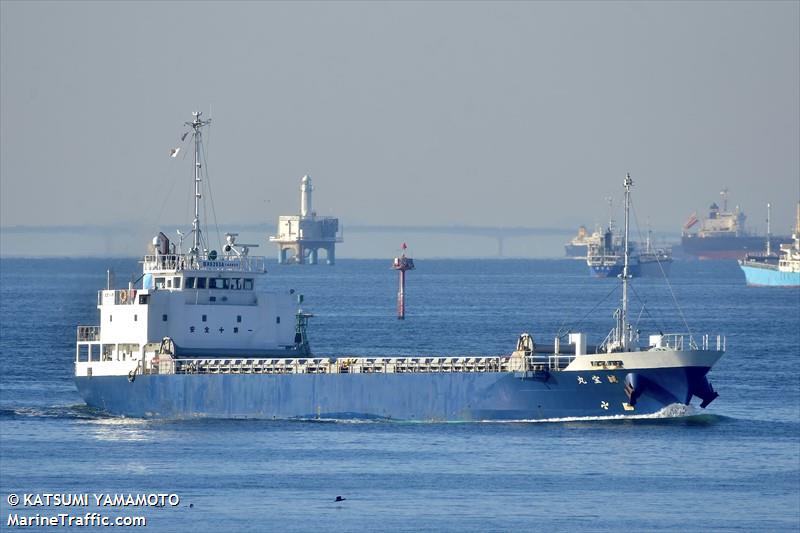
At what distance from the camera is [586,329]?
403 feet

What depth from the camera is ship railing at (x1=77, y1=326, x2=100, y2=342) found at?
70.0 m

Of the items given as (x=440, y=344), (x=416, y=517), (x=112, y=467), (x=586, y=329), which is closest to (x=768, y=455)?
(x=416, y=517)

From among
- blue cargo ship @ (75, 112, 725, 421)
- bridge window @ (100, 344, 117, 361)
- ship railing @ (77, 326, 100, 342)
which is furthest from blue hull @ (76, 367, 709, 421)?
ship railing @ (77, 326, 100, 342)

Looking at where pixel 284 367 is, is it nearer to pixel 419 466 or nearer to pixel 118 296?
pixel 118 296

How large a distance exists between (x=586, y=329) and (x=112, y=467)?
7243 centimetres

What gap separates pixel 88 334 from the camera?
70562 mm

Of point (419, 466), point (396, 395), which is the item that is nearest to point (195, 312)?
point (396, 395)

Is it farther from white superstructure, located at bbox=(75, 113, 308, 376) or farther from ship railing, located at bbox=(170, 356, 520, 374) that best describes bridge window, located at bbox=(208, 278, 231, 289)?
ship railing, located at bbox=(170, 356, 520, 374)

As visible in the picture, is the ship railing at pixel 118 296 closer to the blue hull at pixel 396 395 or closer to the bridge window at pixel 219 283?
the bridge window at pixel 219 283

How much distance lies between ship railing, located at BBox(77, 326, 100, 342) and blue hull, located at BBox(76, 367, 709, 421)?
2.54 meters

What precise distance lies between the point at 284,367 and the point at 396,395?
14.8 ft

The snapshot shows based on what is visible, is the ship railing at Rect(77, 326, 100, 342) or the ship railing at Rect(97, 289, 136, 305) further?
the ship railing at Rect(77, 326, 100, 342)

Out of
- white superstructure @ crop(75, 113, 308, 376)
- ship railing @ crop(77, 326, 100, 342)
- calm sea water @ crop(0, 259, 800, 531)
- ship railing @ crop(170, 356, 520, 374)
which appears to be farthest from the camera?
ship railing @ crop(77, 326, 100, 342)

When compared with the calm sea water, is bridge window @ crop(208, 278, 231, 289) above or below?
above
